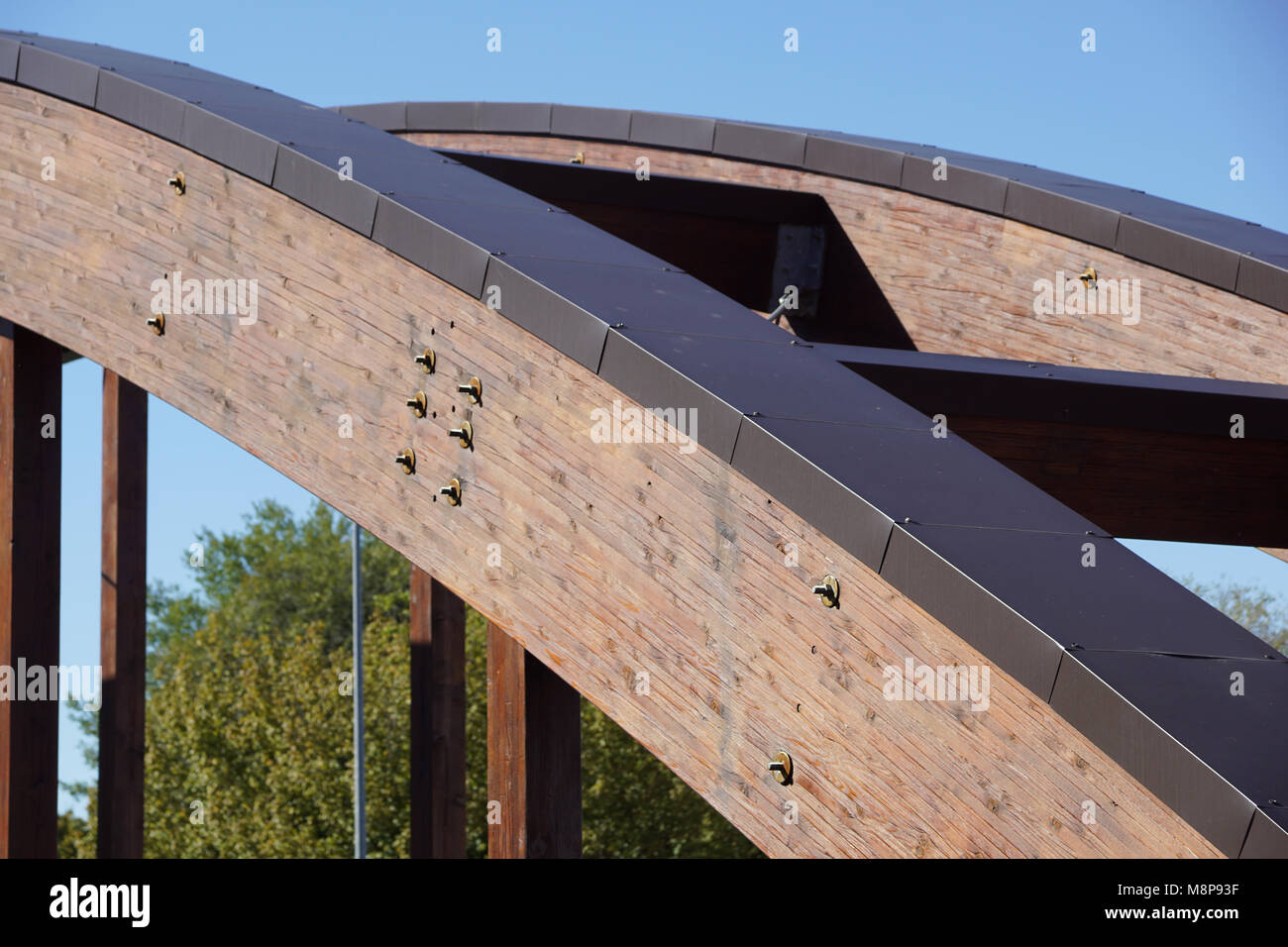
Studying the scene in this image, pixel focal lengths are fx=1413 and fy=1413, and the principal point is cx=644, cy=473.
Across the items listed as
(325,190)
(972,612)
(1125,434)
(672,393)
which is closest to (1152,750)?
(972,612)

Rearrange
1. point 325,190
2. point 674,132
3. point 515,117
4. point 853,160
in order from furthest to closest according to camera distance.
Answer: point 515,117 → point 674,132 → point 853,160 → point 325,190

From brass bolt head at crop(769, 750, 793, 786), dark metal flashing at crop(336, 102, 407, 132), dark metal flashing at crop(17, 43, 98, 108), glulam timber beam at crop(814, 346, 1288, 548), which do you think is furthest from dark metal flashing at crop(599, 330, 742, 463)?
dark metal flashing at crop(336, 102, 407, 132)

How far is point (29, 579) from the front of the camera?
24.0 feet

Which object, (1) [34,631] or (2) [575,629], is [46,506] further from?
(2) [575,629]

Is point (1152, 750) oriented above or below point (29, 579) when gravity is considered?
above

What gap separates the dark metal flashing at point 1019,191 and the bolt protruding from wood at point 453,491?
469 centimetres

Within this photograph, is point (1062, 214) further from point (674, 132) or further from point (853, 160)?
point (674, 132)

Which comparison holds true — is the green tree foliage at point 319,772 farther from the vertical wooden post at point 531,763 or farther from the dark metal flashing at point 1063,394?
the dark metal flashing at point 1063,394

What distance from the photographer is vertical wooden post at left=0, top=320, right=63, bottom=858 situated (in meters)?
7.11

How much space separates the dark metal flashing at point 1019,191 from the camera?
755cm

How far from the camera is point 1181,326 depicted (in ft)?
25.3

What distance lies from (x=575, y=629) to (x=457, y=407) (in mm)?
877

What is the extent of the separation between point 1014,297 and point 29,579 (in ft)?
18.8
